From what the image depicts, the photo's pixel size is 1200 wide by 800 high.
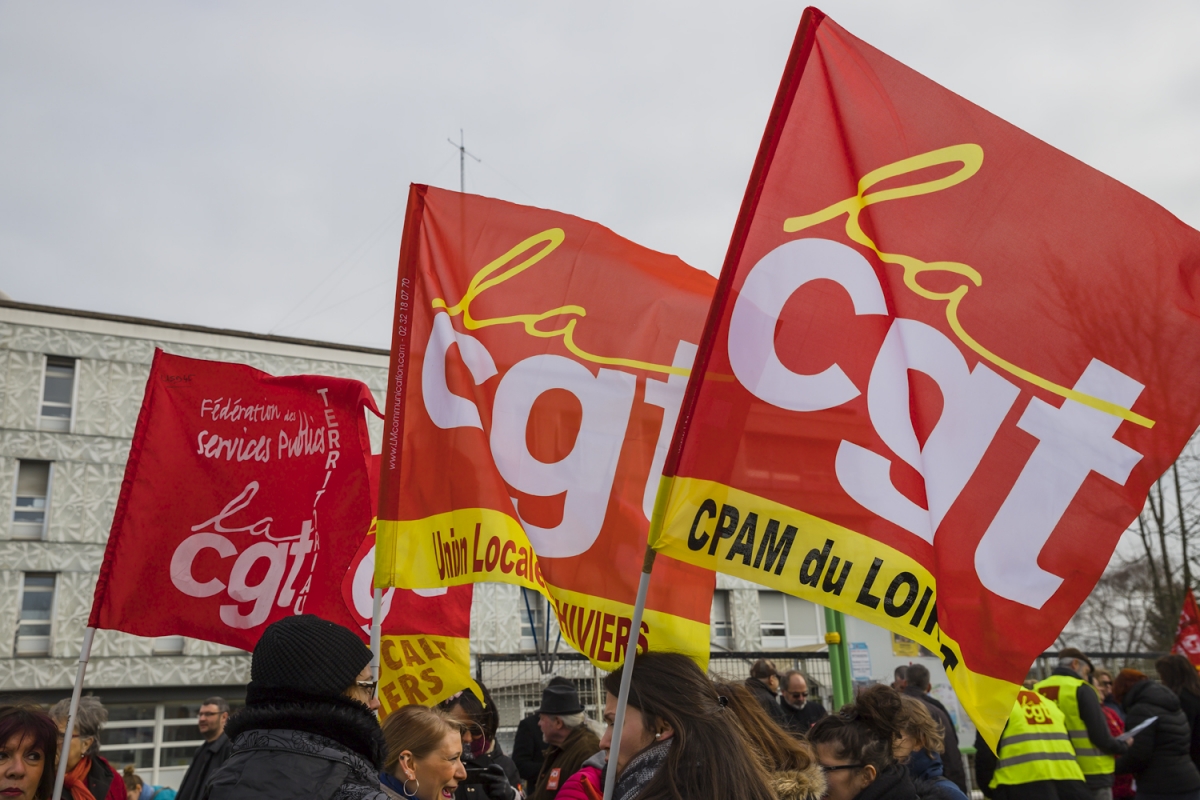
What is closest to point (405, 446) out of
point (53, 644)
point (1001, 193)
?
point (1001, 193)

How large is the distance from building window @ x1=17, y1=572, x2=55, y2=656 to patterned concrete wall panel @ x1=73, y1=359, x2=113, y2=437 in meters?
4.23

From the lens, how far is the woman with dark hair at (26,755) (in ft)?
13.4

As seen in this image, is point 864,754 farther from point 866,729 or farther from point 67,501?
point 67,501

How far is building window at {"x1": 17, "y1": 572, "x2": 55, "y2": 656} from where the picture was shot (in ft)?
93.8

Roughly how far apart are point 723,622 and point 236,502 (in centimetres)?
3153

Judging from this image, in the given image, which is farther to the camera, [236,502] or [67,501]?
[67,501]

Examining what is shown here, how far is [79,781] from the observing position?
5.38 m

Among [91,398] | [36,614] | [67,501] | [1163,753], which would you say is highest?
[91,398]

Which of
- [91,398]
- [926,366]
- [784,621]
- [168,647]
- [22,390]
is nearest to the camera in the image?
[926,366]

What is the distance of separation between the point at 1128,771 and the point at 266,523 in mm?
6868

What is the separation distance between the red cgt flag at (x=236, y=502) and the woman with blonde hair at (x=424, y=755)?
83.6 inches

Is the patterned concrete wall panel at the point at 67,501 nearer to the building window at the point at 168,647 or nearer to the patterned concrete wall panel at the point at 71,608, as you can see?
the patterned concrete wall panel at the point at 71,608

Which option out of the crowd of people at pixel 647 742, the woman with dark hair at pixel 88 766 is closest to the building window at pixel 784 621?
the crowd of people at pixel 647 742

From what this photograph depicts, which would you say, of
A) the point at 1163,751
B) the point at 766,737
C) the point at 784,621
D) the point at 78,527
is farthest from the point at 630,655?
the point at 784,621
